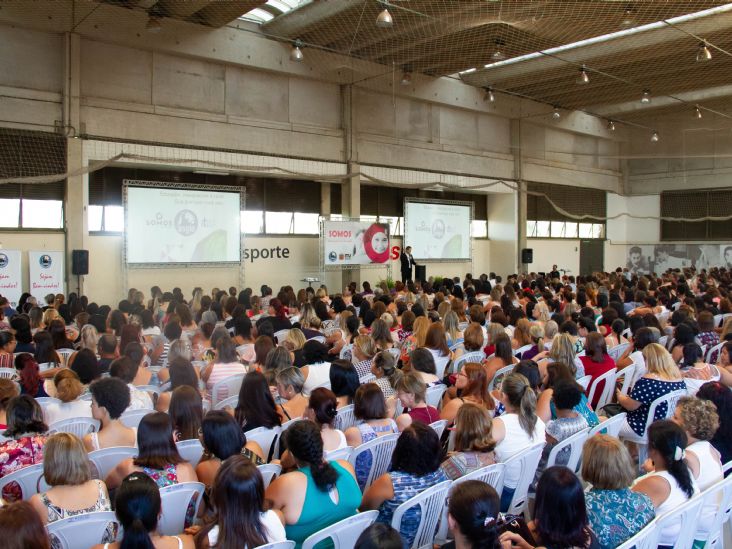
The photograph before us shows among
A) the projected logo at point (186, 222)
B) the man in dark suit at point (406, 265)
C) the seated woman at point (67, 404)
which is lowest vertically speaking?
the seated woman at point (67, 404)

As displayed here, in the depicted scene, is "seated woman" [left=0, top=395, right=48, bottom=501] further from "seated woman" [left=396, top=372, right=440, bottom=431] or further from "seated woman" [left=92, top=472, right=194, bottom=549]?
"seated woman" [left=396, top=372, right=440, bottom=431]

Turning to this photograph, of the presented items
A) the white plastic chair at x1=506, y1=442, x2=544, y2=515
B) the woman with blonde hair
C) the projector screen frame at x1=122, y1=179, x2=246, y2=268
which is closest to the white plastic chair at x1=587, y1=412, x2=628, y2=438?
the white plastic chair at x1=506, y1=442, x2=544, y2=515

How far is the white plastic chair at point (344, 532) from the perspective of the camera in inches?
96.7

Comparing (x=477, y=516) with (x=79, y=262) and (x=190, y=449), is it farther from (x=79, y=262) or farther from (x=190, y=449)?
(x=79, y=262)

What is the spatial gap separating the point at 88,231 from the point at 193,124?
9.48 feet

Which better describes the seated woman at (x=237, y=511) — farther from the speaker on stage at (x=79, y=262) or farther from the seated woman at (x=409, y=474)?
the speaker on stage at (x=79, y=262)

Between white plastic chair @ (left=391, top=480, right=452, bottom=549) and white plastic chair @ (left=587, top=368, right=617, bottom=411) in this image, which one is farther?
white plastic chair @ (left=587, top=368, right=617, bottom=411)

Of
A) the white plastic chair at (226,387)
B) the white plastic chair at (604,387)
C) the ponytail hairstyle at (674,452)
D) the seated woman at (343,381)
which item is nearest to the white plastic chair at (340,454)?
the seated woman at (343,381)

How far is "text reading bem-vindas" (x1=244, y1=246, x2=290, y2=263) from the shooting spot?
48.8 feet

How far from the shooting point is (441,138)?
703 inches

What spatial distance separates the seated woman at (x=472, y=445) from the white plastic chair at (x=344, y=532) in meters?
0.92

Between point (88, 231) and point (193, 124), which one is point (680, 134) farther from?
point (88, 231)

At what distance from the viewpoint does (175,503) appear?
9.48 feet

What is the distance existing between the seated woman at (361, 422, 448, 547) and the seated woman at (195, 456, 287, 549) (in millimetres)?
686
